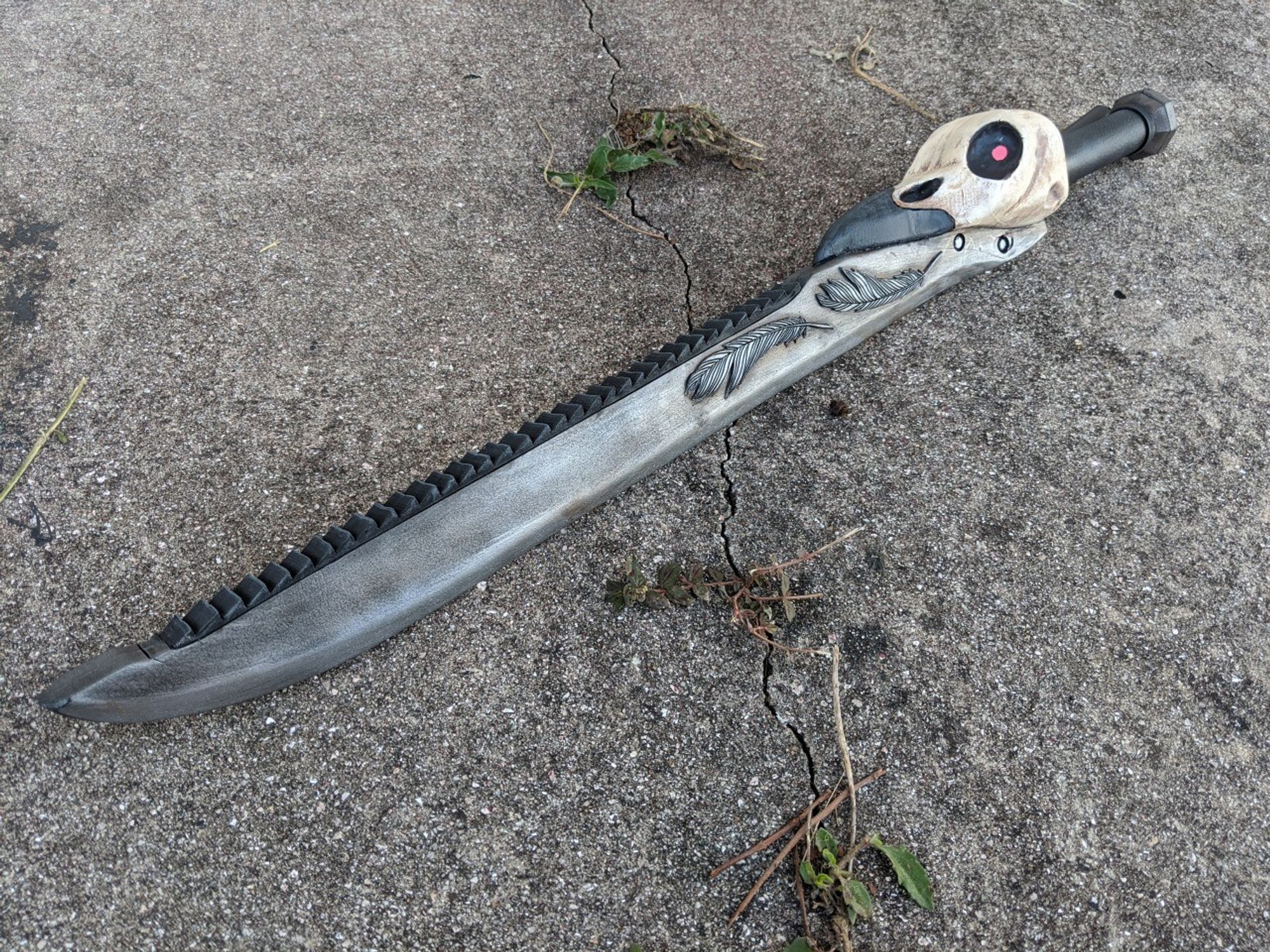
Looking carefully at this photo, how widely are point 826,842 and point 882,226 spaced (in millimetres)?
1222

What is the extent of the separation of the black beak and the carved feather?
20 cm

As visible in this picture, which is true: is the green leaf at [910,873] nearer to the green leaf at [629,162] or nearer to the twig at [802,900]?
the twig at [802,900]

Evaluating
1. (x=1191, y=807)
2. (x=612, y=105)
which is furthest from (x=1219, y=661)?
(x=612, y=105)

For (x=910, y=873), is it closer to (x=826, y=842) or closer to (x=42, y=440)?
(x=826, y=842)

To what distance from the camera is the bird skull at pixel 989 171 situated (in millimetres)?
1965

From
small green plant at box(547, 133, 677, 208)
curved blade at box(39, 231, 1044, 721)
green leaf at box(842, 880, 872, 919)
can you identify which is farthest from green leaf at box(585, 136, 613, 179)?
green leaf at box(842, 880, 872, 919)

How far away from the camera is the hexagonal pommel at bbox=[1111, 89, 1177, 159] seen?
2195 millimetres

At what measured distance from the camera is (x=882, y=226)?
1955 mm

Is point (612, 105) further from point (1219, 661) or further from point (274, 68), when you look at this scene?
point (1219, 661)

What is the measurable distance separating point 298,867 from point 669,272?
1.41 metres

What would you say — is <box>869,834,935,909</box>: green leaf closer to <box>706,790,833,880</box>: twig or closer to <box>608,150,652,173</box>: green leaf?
<box>706,790,833,880</box>: twig

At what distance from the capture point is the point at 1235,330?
2105 millimetres

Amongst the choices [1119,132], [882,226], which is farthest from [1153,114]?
[882,226]

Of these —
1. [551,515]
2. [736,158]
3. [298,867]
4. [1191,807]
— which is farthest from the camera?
[736,158]
